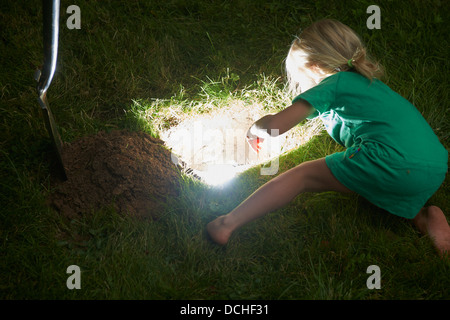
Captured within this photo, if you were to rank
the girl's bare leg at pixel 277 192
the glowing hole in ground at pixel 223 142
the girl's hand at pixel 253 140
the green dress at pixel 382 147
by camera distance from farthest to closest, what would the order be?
the glowing hole in ground at pixel 223 142
the girl's hand at pixel 253 140
the girl's bare leg at pixel 277 192
the green dress at pixel 382 147

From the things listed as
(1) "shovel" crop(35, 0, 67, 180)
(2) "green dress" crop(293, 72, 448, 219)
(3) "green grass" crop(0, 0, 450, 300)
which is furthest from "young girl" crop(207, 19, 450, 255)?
(1) "shovel" crop(35, 0, 67, 180)

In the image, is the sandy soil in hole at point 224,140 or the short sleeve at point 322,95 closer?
the short sleeve at point 322,95

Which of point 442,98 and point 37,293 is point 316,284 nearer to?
point 37,293

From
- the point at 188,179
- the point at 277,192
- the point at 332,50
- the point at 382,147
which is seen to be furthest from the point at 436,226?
the point at 188,179

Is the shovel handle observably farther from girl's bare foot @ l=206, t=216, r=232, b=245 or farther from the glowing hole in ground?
girl's bare foot @ l=206, t=216, r=232, b=245

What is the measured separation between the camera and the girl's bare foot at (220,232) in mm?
2088

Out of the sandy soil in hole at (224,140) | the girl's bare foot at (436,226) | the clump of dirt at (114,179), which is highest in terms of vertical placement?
the sandy soil in hole at (224,140)

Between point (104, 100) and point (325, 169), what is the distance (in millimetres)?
1621

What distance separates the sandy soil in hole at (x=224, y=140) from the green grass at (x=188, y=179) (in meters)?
0.10

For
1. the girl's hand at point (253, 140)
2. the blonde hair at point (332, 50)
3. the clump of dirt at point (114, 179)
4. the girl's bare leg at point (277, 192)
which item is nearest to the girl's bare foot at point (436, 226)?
the girl's bare leg at point (277, 192)

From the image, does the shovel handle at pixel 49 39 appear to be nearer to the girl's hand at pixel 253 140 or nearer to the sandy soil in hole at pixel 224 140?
the sandy soil in hole at pixel 224 140

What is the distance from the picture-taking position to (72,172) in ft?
7.62

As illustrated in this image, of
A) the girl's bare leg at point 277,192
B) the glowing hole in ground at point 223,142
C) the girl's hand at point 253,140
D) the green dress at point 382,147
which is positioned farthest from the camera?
the glowing hole in ground at point 223,142

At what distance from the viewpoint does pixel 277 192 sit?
2.07 meters
